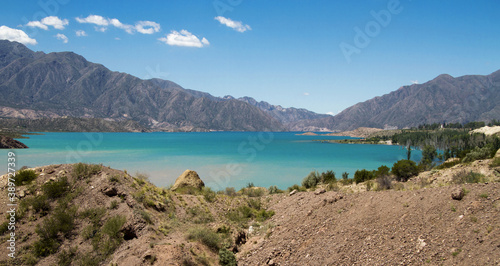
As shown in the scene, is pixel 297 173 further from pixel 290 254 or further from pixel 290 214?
pixel 290 254

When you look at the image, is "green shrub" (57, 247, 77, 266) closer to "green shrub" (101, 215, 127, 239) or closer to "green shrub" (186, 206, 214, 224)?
"green shrub" (101, 215, 127, 239)

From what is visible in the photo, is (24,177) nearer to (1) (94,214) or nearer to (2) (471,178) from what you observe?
(1) (94,214)

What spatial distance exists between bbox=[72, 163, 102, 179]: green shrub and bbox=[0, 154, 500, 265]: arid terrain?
0.04m

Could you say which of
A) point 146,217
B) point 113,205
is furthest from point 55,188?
point 146,217

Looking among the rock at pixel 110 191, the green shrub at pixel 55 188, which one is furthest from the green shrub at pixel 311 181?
the green shrub at pixel 55 188

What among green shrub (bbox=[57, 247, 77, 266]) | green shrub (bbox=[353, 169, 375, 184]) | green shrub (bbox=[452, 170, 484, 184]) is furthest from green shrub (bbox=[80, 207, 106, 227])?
green shrub (bbox=[353, 169, 375, 184])

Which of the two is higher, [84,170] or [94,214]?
[84,170]

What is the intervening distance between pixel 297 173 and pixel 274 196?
30160 millimetres

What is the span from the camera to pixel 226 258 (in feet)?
32.8

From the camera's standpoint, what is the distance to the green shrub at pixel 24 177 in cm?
1111

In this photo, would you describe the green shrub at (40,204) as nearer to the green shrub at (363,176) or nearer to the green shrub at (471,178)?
the green shrub at (471,178)

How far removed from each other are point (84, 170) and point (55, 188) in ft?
4.47

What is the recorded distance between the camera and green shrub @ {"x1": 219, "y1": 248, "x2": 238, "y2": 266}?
9.90 m

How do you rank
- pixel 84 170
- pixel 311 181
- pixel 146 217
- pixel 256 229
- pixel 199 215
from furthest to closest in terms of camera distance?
pixel 311 181 < pixel 256 229 < pixel 199 215 < pixel 84 170 < pixel 146 217
